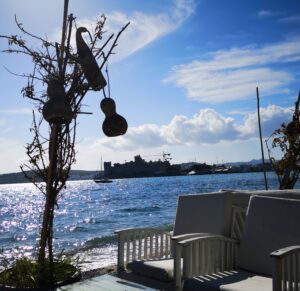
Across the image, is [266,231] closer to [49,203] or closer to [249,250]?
[249,250]

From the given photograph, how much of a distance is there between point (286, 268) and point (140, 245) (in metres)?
1.89

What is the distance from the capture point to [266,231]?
361cm

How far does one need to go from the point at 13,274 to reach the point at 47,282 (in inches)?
15.4

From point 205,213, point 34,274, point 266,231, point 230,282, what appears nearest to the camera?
point 230,282

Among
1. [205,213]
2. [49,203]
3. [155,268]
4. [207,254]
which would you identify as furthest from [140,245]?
[49,203]

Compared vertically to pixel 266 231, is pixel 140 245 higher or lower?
lower

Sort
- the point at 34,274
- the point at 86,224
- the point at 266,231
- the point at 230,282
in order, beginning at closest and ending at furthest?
the point at 230,282 → the point at 266,231 → the point at 34,274 → the point at 86,224

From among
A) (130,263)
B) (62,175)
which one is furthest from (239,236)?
(62,175)

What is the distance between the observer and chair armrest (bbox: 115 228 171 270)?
4.26 m

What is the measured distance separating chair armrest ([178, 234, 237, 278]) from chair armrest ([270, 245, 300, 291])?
0.84 m

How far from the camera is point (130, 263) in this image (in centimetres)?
411

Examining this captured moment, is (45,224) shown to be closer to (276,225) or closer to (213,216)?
(213,216)

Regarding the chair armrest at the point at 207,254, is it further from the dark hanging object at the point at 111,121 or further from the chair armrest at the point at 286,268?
the dark hanging object at the point at 111,121

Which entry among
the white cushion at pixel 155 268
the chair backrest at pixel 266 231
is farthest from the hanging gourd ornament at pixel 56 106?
the chair backrest at pixel 266 231
